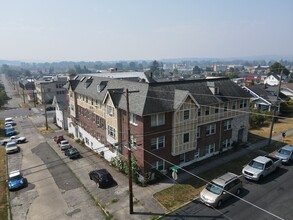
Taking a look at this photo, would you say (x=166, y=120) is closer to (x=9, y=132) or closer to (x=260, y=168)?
(x=260, y=168)

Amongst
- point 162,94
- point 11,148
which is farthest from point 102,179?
point 11,148

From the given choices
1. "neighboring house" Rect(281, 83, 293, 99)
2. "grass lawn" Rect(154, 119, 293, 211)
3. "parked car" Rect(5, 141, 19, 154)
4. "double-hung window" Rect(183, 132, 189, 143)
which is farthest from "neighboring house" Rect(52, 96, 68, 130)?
"neighboring house" Rect(281, 83, 293, 99)

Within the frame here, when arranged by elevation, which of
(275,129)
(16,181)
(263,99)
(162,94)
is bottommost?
(16,181)

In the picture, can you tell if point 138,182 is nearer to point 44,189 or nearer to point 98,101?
point 44,189

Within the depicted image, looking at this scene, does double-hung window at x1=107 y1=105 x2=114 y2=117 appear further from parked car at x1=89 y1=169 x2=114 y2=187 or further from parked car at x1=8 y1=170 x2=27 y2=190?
parked car at x1=8 y1=170 x2=27 y2=190

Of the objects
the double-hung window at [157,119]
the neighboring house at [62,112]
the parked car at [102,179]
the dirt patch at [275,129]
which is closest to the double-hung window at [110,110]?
the double-hung window at [157,119]

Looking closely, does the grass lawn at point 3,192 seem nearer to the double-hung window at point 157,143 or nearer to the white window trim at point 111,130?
the white window trim at point 111,130
